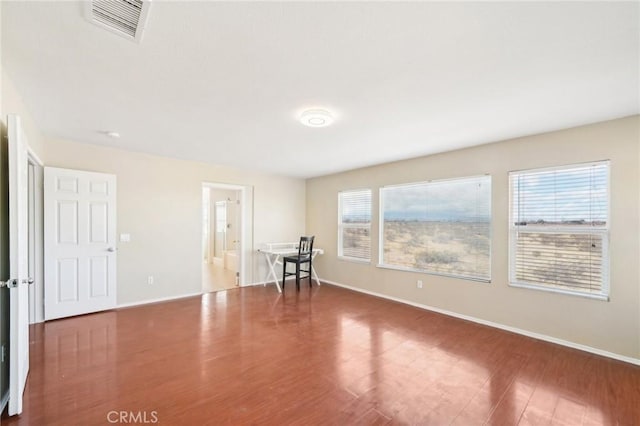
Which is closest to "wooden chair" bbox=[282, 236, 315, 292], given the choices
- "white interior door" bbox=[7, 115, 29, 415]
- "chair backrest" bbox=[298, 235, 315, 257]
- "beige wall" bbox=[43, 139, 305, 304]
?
"chair backrest" bbox=[298, 235, 315, 257]

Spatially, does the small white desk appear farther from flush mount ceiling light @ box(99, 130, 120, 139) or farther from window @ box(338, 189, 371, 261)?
flush mount ceiling light @ box(99, 130, 120, 139)

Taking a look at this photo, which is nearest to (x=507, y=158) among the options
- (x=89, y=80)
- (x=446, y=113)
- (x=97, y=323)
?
(x=446, y=113)

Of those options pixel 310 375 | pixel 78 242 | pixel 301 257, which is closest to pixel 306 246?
pixel 301 257

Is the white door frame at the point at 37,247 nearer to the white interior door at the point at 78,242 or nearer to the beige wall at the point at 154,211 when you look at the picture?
the white interior door at the point at 78,242

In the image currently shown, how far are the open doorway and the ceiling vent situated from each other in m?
3.84

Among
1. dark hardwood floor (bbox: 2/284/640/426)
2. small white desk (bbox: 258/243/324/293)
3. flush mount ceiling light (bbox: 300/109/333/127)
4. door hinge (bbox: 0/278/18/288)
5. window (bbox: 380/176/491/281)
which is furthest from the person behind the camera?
small white desk (bbox: 258/243/324/293)

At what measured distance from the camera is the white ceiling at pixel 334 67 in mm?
1414

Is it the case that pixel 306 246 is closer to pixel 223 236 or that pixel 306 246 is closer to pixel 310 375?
pixel 223 236

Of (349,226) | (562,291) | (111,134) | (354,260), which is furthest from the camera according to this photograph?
(349,226)

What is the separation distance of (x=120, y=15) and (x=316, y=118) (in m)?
1.61

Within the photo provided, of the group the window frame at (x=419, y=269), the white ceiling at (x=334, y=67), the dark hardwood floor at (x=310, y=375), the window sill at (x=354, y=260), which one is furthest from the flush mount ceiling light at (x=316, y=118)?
the window sill at (x=354, y=260)

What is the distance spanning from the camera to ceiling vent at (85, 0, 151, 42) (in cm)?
134

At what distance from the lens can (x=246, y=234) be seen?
18.7ft

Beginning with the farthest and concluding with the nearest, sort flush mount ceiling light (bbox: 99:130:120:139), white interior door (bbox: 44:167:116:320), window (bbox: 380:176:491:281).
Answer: window (bbox: 380:176:491:281) < white interior door (bbox: 44:167:116:320) < flush mount ceiling light (bbox: 99:130:120:139)
